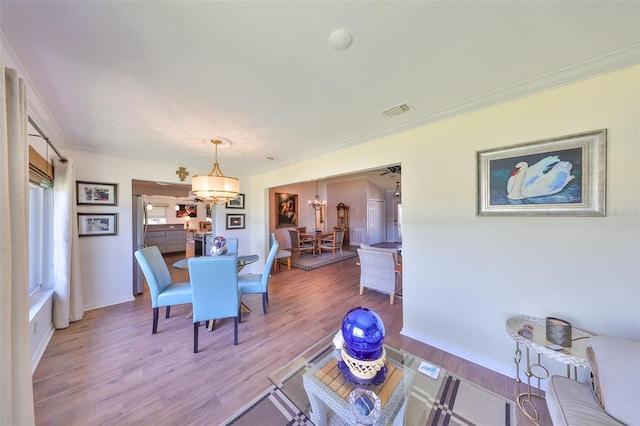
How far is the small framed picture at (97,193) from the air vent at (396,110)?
426cm

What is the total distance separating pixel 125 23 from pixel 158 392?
2557mm

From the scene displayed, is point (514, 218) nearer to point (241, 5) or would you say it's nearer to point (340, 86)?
point (340, 86)

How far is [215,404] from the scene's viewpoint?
63.4 inches

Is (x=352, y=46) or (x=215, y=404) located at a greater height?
(x=352, y=46)

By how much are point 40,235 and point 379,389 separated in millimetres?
4144

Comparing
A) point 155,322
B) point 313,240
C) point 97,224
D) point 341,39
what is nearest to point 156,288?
point 155,322

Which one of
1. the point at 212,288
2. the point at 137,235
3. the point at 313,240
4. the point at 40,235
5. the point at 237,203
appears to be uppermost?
the point at 237,203

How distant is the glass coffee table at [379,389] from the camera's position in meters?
1.21

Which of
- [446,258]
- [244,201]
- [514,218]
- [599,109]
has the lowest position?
[446,258]

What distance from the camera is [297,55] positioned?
139 cm

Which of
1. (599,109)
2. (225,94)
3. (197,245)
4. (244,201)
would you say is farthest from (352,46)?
(197,245)

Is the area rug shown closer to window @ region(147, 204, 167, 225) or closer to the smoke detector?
the smoke detector

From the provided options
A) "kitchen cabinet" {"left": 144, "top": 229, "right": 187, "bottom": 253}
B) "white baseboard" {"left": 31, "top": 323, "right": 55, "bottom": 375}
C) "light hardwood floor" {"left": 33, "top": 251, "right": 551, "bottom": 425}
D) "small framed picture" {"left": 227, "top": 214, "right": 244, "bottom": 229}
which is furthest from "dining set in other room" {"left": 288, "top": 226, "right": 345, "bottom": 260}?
"white baseboard" {"left": 31, "top": 323, "right": 55, "bottom": 375}

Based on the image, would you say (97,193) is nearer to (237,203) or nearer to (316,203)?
(237,203)
